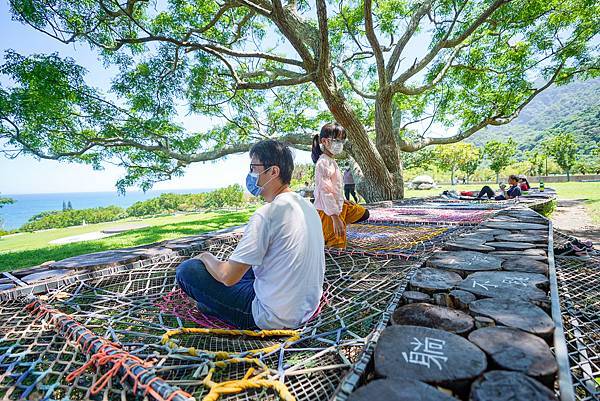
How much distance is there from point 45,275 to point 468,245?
356 centimetres

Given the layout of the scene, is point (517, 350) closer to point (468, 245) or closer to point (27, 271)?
point (468, 245)

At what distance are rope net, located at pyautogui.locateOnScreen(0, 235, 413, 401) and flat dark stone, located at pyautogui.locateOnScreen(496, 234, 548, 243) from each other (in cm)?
160

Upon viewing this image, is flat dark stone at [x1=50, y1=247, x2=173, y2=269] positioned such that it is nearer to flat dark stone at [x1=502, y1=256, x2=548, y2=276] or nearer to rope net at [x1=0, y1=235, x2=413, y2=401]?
rope net at [x1=0, y1=235, x2=413, y2=401]

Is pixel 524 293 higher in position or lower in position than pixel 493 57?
lower

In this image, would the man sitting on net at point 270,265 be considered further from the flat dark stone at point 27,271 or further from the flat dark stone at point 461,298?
the flat dark stone at point 27,271

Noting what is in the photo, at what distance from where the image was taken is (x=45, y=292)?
2.17 metres

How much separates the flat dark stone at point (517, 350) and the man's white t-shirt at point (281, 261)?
0.79 m

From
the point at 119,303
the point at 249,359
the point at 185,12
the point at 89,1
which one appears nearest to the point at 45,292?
the point at 119,303

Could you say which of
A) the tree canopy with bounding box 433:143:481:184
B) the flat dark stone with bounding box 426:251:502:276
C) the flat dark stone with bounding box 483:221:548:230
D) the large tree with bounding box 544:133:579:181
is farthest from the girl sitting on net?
the large tree with bounding box 544:133:579:181

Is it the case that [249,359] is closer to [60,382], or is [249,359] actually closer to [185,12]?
[60,382]

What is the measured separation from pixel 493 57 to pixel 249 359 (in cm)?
1079

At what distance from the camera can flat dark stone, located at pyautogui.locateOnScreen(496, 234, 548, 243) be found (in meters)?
2.96

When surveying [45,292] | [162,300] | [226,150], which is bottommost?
[162,300]

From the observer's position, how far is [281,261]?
1.57m
